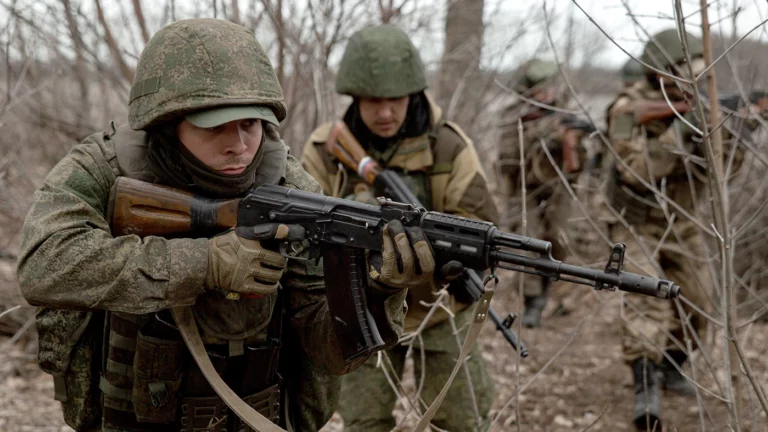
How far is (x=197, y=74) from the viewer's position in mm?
2377

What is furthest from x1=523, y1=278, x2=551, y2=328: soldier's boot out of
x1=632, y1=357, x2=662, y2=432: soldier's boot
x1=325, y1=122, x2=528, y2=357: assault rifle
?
x1=325, y1=122, x2=528, y2=357: assault rifle

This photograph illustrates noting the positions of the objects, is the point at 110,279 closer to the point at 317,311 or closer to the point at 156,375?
the point at 156,375

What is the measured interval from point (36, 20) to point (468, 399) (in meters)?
3.61

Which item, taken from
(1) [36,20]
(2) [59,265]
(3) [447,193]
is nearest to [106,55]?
(1) [36,20]

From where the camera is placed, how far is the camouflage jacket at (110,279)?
88.1 inches

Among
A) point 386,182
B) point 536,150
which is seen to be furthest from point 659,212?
point 536,150

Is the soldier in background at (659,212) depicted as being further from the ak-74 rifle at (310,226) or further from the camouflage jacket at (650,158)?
the ak-74 rifle at (310,226)

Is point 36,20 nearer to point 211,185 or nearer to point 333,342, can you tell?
point 211,185

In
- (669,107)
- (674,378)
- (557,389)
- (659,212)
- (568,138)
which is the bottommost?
(557,389)

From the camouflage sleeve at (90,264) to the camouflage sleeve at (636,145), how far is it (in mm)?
3894

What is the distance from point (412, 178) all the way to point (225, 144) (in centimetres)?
164

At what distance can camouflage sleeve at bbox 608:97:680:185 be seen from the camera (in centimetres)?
558

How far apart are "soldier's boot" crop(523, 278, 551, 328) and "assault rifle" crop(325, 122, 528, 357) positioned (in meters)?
3.97

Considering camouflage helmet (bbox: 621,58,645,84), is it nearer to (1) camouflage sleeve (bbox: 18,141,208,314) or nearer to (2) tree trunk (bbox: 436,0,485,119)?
(2) tree trunk (bbox: 436,0,485,119)
